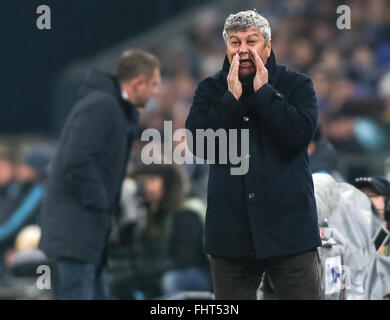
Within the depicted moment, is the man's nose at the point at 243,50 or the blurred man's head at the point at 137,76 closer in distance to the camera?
the man's nose at the point at 243,50

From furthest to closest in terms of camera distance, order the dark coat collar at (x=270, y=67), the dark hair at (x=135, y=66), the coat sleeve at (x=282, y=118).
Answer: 1. the dark hair at (x=135, y=66)
2. the dark coat collar at (x=270, y=67)
3. the coat sleeve at (x=282, y=118)

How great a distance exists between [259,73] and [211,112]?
24 centimetres

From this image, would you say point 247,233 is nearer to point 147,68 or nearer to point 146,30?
point 147,68

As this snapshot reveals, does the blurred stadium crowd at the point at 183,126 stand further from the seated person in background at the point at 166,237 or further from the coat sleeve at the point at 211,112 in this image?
the coat sleeve at the point at 211,112

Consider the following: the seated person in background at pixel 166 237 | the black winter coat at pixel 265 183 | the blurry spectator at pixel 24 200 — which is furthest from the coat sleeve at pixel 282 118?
the blurry spectator at pixel 24 200

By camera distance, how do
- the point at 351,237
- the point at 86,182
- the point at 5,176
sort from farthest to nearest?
1. the point at 5,176
2. the point at 86,182
3. the point at 351,237

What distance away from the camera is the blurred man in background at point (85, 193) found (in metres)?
5.48

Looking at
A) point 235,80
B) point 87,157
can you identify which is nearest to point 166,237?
point 87,157

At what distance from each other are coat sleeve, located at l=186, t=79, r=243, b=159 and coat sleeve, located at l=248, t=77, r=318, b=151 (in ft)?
0.25

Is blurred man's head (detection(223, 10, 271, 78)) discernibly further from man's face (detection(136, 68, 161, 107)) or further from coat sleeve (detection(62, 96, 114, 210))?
man's face (detection(136, 68, 161, 107))

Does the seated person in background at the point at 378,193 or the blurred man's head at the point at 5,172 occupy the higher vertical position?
the blurred man's head at the point at 5,172

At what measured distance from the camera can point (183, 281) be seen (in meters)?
7.10

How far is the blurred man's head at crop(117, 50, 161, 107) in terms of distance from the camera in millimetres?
5859

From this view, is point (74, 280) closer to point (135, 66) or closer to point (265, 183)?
point (135, 66)
